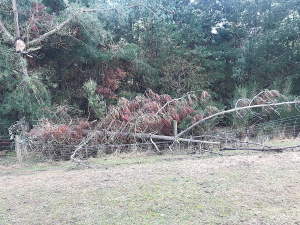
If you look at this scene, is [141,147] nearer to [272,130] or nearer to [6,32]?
[272,130]

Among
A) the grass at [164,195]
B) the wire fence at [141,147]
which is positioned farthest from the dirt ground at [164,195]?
the wire fence at [141,147]

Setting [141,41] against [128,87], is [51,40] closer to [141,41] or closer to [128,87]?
[128,87]

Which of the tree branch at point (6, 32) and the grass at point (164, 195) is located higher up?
the tree branch at point (6, 32)

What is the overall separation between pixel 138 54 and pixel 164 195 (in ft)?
39.2

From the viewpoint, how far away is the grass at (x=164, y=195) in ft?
10.3

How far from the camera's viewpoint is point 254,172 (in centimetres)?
477

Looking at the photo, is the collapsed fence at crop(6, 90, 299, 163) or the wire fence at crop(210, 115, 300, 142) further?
the wire fence at crop(210, 115, 300, 142)

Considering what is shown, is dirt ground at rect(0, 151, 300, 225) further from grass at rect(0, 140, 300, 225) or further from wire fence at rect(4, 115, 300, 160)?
wire fence at rect(4, 115, 300, 160)

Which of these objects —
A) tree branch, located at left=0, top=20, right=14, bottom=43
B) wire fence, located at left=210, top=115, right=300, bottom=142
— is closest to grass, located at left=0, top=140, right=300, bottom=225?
wire fence, located at left=210, top=115, right=300, bottom=142

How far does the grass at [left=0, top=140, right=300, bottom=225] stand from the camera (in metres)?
3.14

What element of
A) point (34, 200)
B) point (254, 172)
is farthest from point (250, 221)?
point (34, 200)

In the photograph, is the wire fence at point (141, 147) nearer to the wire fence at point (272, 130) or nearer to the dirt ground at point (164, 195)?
the wire fence at point (272, 130)

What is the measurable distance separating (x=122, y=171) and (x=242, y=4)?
15069 mm

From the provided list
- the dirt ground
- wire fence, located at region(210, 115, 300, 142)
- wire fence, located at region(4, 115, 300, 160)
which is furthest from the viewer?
wire fence, located at region(210, 115, 300, 142)
